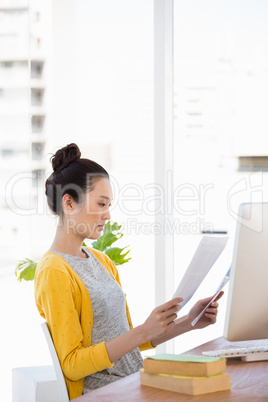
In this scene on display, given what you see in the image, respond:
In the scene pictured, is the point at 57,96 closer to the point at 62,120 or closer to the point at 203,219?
the point at 62,120

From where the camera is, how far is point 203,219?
3447mm

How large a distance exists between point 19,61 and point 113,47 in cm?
58

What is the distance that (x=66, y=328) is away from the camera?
62.6 inches

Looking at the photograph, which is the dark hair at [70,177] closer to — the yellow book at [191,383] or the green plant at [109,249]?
the yellow book at [191,383]

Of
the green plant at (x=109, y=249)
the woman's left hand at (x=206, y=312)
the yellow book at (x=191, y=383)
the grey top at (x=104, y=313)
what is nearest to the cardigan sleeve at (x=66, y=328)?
the grey top at (x=104, y=313)

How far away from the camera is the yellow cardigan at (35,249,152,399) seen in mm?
1566

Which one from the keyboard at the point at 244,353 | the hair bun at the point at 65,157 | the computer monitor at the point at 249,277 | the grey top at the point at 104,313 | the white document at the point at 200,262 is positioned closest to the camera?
the computer monitor at the point at 249,277

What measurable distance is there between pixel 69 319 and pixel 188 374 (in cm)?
42

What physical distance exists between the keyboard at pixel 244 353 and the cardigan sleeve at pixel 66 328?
295mm

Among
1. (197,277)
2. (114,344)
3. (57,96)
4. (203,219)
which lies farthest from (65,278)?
(57,96)

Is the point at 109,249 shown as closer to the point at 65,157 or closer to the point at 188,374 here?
the point at 65,157

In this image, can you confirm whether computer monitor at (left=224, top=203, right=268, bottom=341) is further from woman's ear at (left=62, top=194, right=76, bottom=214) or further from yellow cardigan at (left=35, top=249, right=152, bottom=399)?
woman's ear at (left=62, top=194, right=76, bottom=214)

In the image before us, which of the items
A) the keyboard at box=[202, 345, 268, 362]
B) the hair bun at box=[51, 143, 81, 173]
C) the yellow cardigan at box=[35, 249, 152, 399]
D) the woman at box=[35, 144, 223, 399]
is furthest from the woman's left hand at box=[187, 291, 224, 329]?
the hair bun at box=[51, 143, 81, 173]

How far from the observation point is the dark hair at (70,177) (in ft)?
6.22
